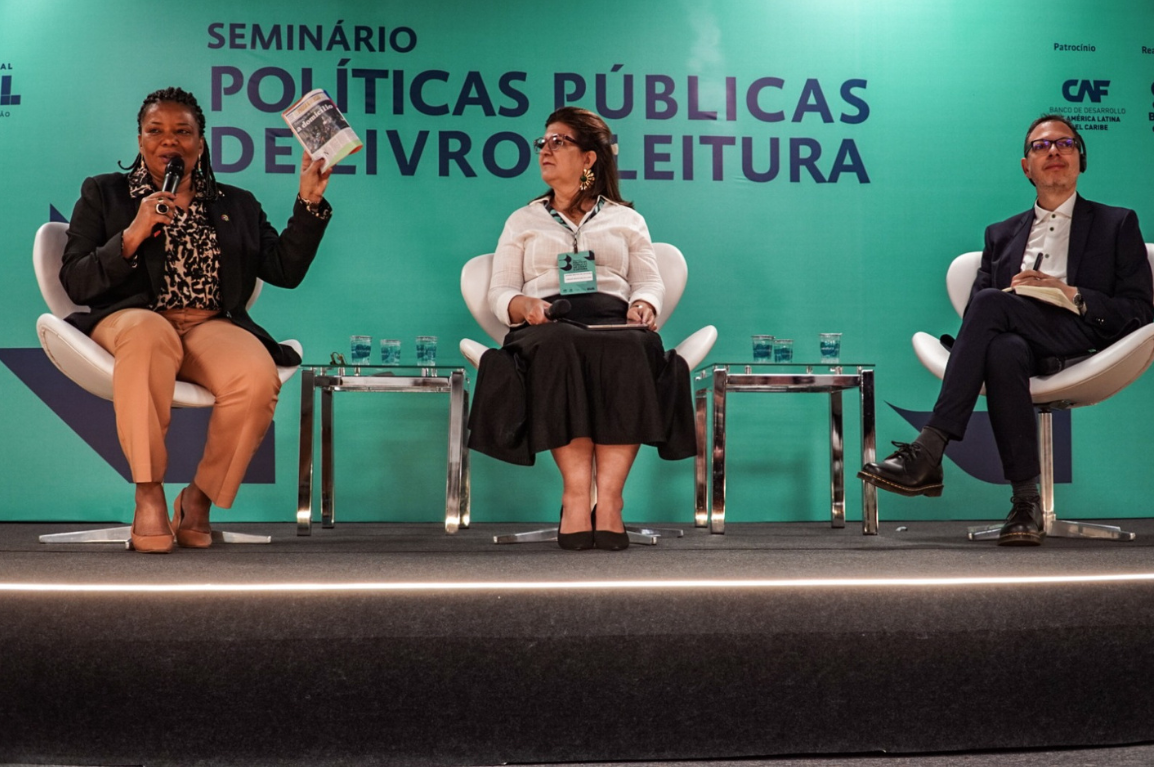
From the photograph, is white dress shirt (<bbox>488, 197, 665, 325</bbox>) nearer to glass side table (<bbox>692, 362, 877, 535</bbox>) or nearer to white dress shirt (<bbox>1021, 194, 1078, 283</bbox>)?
glass side table (<bbox>692, 362, 877, 535</bbox>)

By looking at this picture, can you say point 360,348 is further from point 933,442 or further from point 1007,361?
point 1007,361

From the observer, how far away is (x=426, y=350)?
4246 millimetres

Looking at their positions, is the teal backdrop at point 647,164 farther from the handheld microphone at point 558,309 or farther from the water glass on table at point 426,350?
the handheld microphone at point 558,309

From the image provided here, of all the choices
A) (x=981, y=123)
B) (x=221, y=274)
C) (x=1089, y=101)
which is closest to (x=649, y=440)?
(x=221, y=274)

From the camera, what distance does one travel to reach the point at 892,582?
2213 mm

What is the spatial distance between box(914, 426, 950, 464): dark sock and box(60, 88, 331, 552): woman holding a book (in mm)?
1941

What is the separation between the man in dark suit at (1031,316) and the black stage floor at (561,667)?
3.05 feet

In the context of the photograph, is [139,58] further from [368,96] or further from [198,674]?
[198,674]

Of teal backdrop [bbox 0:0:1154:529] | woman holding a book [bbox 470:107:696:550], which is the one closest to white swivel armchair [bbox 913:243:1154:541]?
teal backdrop [bbox 0:0:1154:529]

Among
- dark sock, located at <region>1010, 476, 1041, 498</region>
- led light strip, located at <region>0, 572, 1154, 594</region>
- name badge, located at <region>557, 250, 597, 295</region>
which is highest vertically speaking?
name badge, located at <region>557, 250, 597, 295</region>

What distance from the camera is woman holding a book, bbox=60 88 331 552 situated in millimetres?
2934

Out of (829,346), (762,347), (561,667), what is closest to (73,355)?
(561,667)

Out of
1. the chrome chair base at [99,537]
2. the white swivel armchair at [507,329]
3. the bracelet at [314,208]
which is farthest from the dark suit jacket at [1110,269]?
the chrome chair base at [99,537]

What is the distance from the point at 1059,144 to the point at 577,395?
1.93 meters
